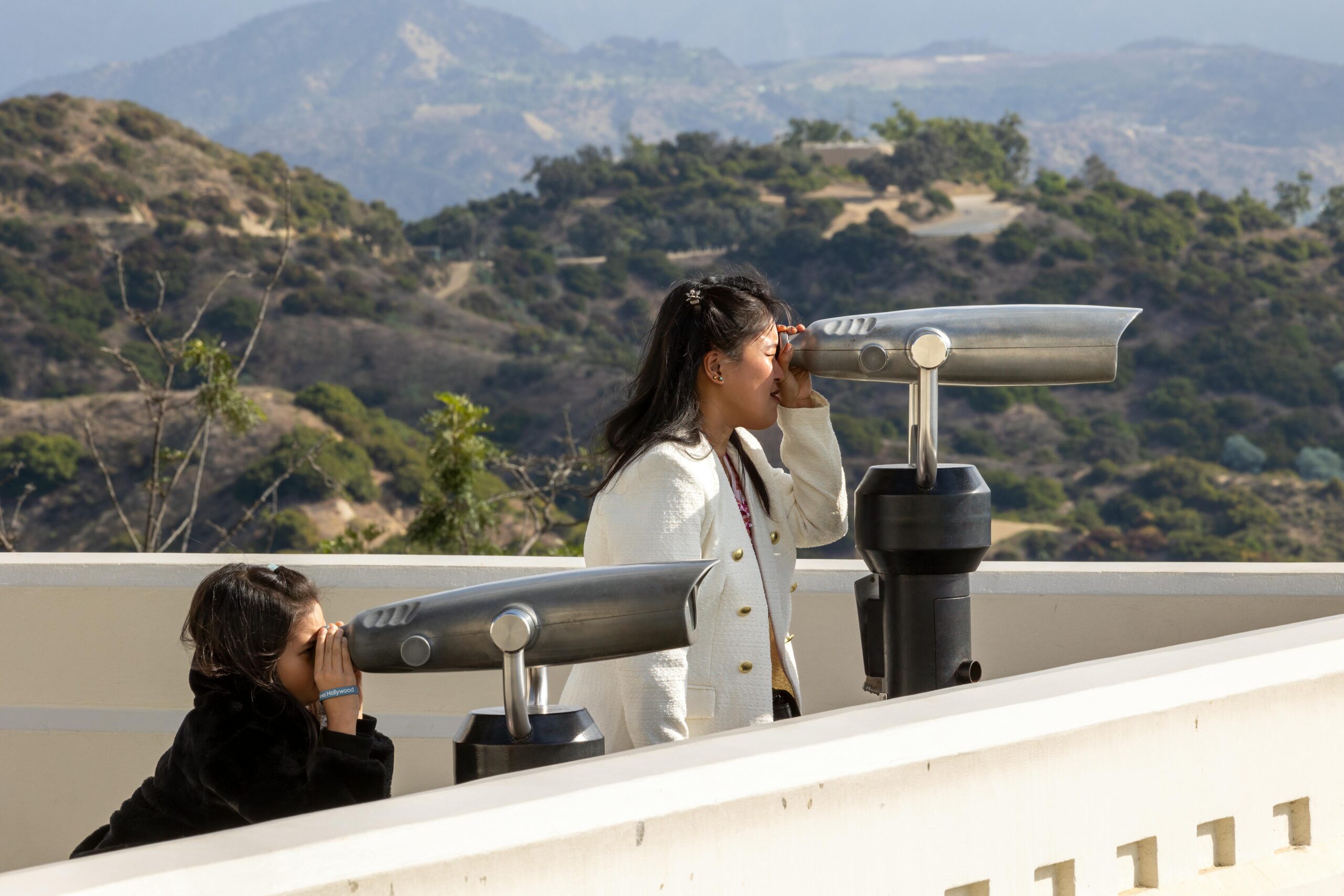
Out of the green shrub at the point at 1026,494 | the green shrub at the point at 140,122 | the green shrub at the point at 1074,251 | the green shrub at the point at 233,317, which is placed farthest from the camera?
the green shrub at the point at 1074,251

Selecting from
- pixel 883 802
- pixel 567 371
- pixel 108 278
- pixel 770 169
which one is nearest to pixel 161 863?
pixel 883 802

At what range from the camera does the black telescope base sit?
1.33 meters

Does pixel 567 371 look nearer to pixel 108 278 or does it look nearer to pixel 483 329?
pixel 483 329

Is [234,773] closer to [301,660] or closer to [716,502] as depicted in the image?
[301,660]

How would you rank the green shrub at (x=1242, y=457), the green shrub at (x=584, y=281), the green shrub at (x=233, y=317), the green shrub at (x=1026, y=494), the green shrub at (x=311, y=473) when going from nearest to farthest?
the green shrub at (x=311, y=473), the green shrub at (x=1026, y=494), the green shrub at (x=1242, y=457), the green shrub at (x=233, y=317), the green shrub at (x=584, y=281)

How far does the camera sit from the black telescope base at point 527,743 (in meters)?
1.33

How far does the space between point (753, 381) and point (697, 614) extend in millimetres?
308

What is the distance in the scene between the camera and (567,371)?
3164cm

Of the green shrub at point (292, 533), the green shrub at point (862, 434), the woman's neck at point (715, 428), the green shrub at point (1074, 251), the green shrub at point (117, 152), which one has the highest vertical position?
the green shrub at point (117, 152)

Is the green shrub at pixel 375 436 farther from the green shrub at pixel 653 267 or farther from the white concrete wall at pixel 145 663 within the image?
the white concrete wall at pixel 145 663

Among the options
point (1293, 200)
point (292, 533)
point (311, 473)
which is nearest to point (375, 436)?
point (311, 473)

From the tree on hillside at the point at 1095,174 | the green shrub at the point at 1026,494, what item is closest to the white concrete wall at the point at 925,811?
the green shrub at the point at 1026,494

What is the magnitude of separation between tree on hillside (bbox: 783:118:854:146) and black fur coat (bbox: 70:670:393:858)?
5145 centimetres

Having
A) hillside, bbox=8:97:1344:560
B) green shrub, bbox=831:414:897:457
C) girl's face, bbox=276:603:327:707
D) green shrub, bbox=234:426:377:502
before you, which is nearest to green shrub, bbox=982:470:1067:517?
hillside, bbox=8:97:1344:560
